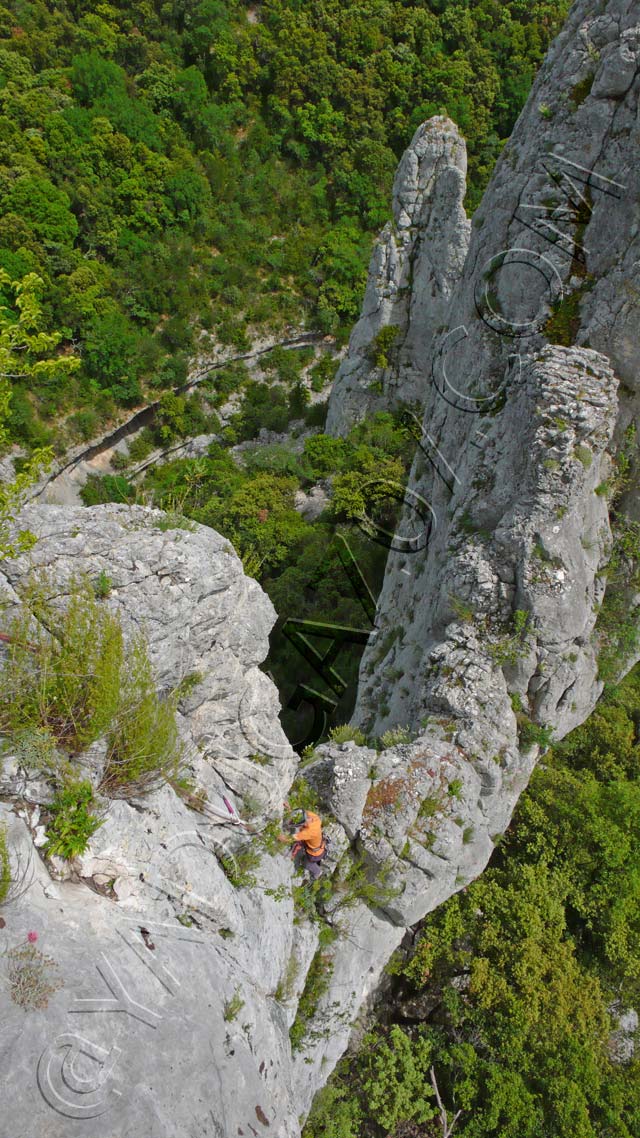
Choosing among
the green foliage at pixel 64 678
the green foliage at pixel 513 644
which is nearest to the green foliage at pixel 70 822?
the green foliage at pixel 64 678

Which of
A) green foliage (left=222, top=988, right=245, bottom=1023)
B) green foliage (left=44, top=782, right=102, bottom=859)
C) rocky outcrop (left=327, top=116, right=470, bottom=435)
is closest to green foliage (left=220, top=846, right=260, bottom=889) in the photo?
green foliage (left=222, top=988, right=245, bottom=1023)

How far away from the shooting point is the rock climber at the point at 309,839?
802 cm

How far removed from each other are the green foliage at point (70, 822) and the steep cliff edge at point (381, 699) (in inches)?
7.2

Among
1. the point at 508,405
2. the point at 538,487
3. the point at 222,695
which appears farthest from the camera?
the point at 508,405

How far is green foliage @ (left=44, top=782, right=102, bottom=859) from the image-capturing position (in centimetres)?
561

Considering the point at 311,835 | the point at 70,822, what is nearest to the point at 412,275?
the point at 311,835

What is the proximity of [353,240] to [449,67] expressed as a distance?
527 inches

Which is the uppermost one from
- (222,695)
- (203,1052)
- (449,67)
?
(449,67)

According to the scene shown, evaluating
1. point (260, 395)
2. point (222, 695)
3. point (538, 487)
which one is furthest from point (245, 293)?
point (222, 695)

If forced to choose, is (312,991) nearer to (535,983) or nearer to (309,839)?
(309,839)

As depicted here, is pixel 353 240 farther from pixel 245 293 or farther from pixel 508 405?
pixel 508 405

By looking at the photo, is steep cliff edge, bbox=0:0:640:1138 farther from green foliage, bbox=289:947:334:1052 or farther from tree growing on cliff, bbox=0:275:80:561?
tree growing on cliff, bbox=0:275:80:561

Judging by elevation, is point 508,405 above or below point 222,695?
above

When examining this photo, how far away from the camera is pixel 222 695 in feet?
27.6
